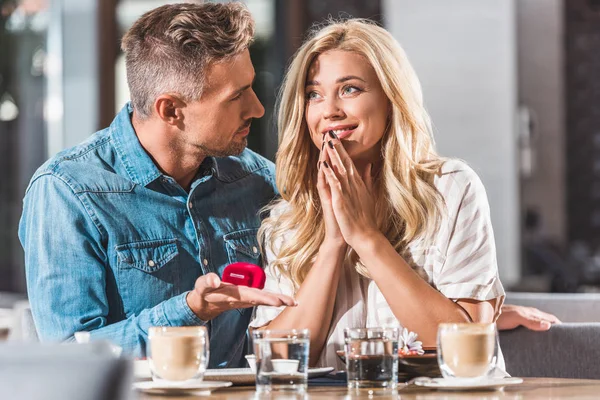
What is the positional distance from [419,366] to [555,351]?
29.6 inches

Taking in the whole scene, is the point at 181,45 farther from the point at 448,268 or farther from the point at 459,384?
the point at 459,384

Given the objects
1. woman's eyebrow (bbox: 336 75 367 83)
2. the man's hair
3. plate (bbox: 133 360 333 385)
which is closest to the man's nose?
the man's hair

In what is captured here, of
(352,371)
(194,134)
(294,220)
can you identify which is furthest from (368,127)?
(352,371)

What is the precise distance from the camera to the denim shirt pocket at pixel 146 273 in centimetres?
209

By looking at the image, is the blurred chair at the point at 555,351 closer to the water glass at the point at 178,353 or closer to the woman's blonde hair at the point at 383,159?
the woman's blonde hair at the point at 383,159

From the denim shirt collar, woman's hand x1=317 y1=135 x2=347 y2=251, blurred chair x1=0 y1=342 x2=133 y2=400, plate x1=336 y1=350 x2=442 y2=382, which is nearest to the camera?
blurred chair x1=0 y1=342 x2=133 y2=400

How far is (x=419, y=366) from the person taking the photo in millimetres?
1525

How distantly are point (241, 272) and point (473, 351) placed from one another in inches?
20.7

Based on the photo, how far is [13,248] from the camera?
17.4 ft

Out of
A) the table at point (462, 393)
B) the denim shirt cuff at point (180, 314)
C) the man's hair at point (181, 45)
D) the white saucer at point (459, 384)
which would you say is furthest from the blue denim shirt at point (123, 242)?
the white saucer at point (459, 384)

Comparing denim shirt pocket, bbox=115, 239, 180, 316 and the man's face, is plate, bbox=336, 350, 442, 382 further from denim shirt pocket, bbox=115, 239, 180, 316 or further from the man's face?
the man's face

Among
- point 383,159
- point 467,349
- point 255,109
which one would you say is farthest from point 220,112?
point 467,349

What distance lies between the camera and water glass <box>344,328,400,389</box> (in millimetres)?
1418

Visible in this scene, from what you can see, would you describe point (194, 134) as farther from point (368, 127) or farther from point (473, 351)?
point (473, 351)
